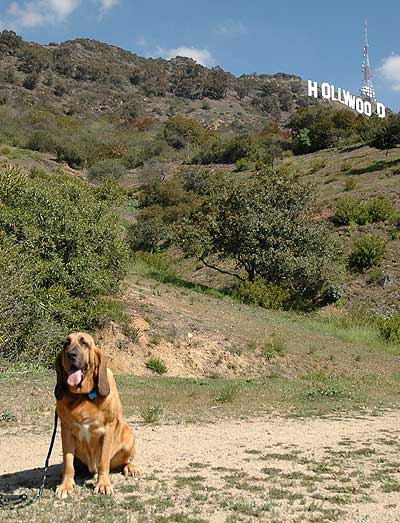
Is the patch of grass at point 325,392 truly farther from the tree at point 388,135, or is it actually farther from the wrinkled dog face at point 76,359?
the tree at point 388,135

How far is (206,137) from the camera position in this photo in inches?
2805

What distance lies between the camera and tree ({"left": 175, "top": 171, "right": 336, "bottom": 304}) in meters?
25.8

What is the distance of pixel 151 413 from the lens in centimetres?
916

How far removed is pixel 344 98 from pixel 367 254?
8719 cm

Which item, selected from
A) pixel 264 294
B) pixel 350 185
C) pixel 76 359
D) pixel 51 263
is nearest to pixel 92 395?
pixel 76 359

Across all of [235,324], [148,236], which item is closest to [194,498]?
[235,324]

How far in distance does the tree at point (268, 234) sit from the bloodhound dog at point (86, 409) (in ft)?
67.8

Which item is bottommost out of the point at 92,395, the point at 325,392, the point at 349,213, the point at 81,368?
the point at 325,392

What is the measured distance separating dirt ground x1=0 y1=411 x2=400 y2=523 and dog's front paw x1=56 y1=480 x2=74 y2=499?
77 millimetres

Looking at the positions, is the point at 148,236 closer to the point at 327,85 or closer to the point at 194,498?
the point at 194,498

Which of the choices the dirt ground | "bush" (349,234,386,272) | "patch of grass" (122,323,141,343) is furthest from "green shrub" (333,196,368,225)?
the dirt ground

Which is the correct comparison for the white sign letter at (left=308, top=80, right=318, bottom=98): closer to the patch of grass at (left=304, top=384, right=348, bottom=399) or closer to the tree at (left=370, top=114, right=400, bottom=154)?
the tree at (left=370, top=114, right=400, bottom=154)

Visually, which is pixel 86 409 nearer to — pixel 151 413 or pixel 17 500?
pixel 17 500

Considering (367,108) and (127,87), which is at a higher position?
(127,87)
